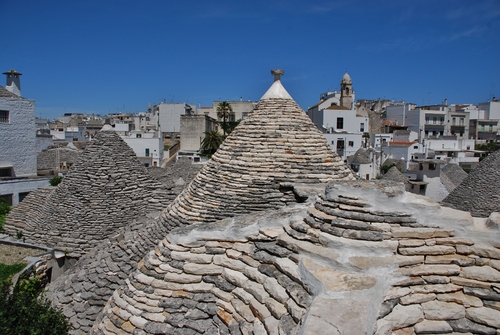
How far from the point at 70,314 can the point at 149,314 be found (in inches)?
116

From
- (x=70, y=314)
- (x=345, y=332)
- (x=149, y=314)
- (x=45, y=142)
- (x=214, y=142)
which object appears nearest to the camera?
(x=345, y=332)

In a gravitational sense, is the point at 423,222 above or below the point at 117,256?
above

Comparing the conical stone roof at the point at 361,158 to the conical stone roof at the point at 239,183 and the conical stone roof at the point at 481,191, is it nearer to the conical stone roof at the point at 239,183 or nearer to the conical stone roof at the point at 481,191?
the conical stone roof at the point at 481,191

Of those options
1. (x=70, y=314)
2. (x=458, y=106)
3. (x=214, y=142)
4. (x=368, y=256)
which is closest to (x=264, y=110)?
(x=368, y=256)

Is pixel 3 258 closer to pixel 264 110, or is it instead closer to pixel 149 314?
pixel 149 314

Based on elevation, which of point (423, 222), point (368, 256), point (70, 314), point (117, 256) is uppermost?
point (423, 222)

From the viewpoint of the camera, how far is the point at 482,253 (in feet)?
11.5

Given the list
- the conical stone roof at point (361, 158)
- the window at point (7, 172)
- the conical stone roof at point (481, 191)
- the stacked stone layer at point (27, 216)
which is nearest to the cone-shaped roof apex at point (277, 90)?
the stacked stone layer at point (27, 216)

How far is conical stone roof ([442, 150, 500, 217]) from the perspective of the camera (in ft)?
39.7

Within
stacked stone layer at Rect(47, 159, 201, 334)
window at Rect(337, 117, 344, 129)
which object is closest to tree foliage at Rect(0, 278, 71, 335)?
stacked stone layer at Rect(47, 159, 201, 334)

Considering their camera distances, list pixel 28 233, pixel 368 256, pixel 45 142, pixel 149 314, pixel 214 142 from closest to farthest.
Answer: pixel 368 256 < pixel 149 314 < pixel 28 233 < pixel 45 142 < pixel 214 142

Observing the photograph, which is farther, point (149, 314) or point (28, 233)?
point (28, 233)

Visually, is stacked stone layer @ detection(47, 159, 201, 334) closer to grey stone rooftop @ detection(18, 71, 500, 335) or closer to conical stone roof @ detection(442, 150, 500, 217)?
grey stone rooftop @ detection(18, 71, 500, 335)

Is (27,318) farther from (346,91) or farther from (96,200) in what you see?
(346,91)
